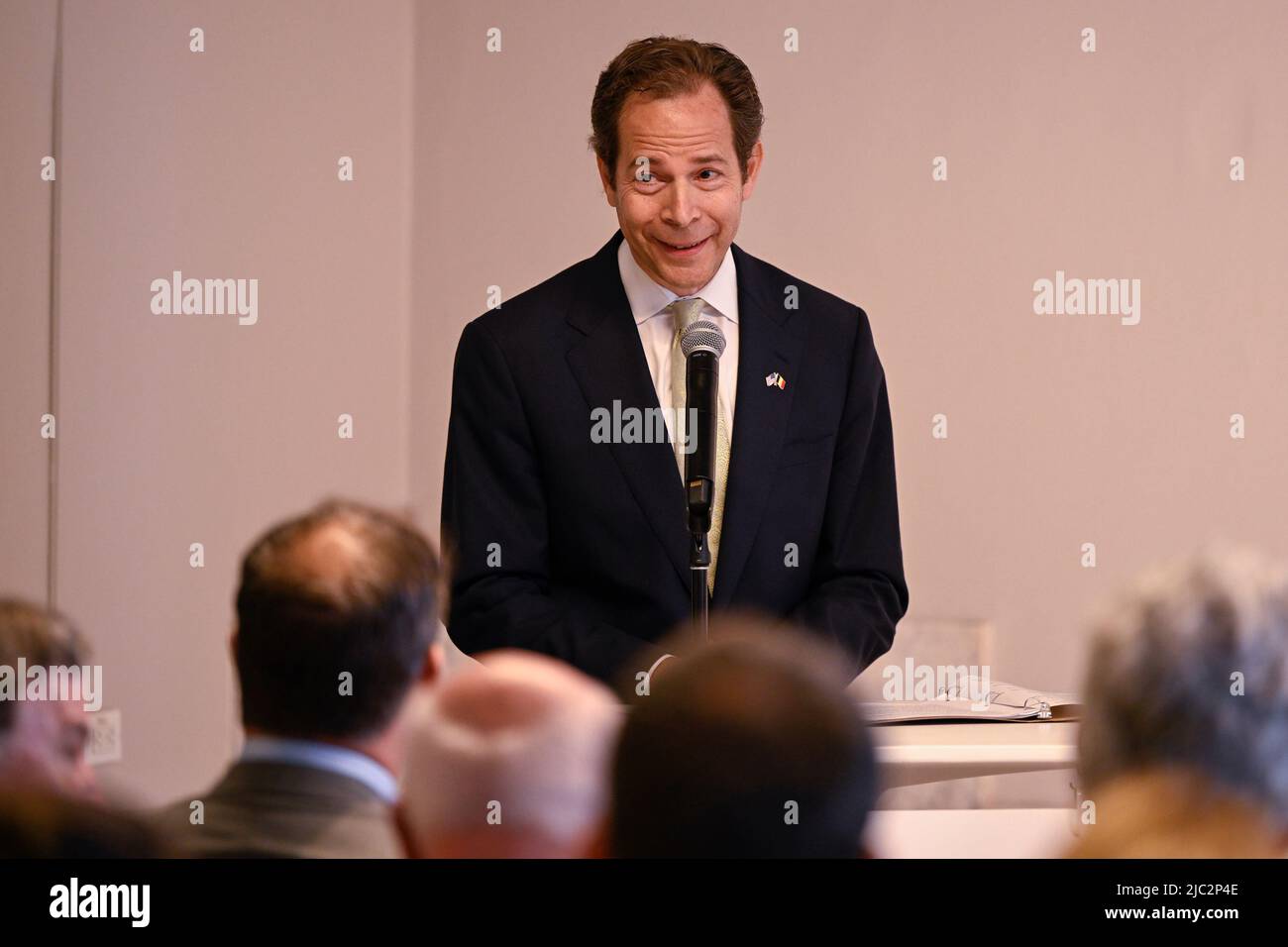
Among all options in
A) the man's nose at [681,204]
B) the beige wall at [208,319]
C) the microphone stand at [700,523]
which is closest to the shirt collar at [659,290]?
the man's nose at [681,204]

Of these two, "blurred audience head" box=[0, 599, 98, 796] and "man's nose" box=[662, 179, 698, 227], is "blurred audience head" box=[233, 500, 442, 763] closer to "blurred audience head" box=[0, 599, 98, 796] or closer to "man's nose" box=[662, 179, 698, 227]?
"blurred audience head" box=[0, 599, 98, 796]

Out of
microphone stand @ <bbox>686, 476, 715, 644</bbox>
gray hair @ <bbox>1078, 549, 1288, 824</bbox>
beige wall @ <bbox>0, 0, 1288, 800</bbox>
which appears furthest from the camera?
beige wall @ <bbox>0, 0, 1288, 800</bbox>

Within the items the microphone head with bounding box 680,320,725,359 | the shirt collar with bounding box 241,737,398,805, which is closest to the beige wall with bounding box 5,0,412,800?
the microphone head with bounding box 680,320,725,359

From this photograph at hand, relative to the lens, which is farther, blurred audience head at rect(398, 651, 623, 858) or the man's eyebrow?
the man's eyebrow

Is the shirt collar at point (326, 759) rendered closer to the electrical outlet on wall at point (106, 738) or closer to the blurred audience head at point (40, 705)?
the blurred audience head at point (40, 705)

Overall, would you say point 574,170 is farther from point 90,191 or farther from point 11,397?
point 11,397

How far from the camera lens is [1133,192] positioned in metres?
4.61

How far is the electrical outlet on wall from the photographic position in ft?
10.8

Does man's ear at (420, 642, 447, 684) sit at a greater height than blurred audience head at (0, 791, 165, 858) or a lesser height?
Result: greater

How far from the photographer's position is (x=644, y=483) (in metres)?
2.24

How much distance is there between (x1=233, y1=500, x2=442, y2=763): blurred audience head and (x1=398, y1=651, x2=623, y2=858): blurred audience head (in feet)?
0.80

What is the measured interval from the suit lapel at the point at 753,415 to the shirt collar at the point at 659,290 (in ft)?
0.06

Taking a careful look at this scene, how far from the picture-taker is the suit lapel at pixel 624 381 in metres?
2.23
